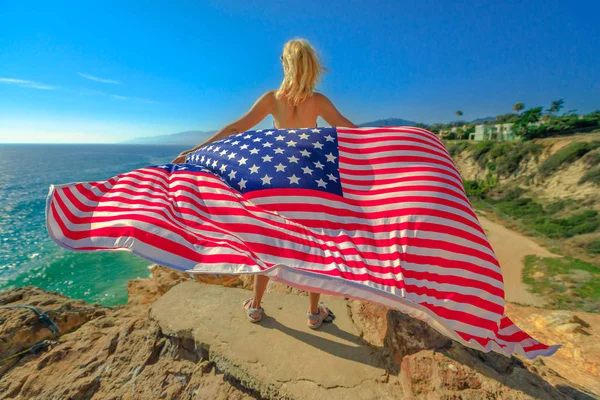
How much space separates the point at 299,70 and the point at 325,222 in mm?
1358

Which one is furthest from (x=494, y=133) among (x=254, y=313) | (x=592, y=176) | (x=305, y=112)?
(x=254, y=313)

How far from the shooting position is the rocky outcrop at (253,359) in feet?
6.69

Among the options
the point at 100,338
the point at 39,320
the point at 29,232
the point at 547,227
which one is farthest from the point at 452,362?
the point at 29,232

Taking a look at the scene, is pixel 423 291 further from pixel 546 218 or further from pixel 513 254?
pixel 546 218

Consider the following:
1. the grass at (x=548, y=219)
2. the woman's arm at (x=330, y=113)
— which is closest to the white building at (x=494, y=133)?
the grass at (x=548, y=219)

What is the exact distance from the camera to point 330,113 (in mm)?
2590

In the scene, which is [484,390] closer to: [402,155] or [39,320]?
[402,155]

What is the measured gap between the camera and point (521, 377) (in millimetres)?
1979

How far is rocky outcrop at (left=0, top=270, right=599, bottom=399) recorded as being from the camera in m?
2.04

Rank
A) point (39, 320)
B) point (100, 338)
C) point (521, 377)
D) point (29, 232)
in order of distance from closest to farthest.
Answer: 1. point (521, 377)
2. point (100, 338)
3. point (39, 320)
4. point (29, 232)

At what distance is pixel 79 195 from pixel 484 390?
345cm

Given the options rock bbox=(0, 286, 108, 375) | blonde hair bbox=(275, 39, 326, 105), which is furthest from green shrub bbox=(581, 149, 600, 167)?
rock bbox=(0, 286, 108, 375)

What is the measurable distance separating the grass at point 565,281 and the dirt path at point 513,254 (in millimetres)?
368

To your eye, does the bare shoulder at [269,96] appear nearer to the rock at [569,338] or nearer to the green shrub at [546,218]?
the rock at [569,338]
